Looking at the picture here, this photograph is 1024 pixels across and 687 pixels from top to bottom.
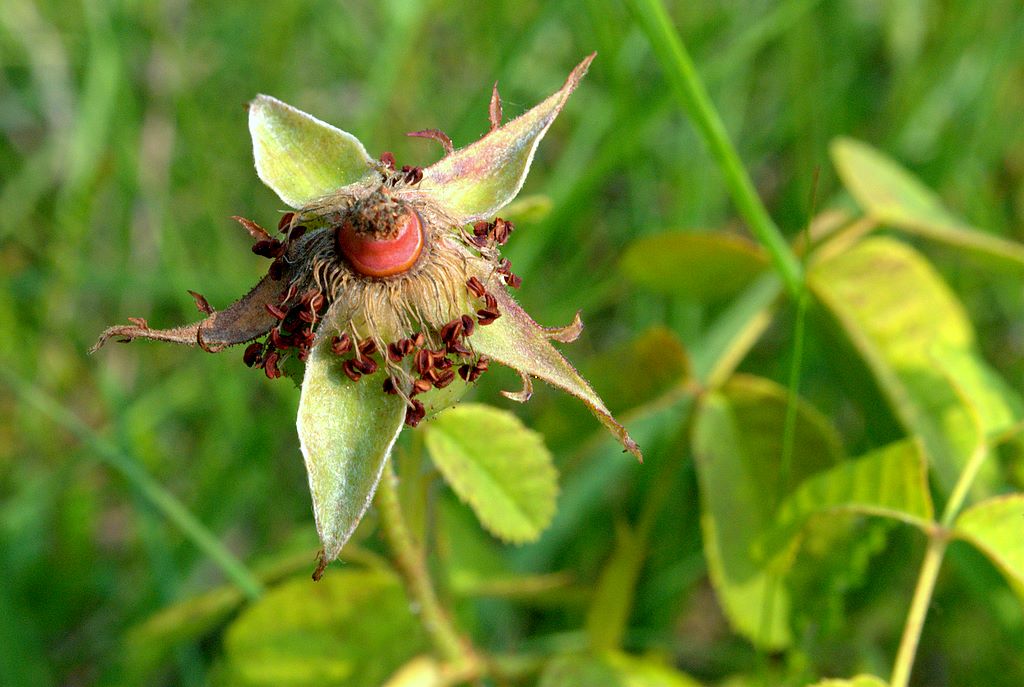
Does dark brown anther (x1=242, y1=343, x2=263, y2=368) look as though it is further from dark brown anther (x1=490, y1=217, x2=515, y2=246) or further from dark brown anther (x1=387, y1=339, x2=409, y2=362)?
dark brown anther (x1=490, y1=217, x2=515, y2=246)

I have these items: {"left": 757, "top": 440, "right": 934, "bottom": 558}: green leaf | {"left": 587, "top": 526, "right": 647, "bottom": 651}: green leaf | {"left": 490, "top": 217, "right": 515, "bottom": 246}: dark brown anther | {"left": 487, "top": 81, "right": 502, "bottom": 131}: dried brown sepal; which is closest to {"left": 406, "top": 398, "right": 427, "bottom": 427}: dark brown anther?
{"left": 490, "top": 217, "right": 515, "bottom": 246}: dark brown anther

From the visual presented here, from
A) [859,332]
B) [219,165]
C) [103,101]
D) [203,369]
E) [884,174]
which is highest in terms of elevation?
[103,101]

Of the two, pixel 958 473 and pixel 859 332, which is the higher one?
pixel 859 332

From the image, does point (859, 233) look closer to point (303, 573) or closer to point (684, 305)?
point (684, 305)

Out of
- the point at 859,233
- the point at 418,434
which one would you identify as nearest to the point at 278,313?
the point at 418,434

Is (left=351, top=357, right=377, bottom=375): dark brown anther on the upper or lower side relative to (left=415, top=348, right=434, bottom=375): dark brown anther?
upper

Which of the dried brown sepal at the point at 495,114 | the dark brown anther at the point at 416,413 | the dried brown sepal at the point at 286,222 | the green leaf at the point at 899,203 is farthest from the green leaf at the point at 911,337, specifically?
the dried brown sepal at the point at 286,222

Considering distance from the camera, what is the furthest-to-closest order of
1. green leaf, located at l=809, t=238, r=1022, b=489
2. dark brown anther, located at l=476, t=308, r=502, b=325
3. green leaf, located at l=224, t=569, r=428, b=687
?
1. green leaf, located at l=809, t=238, r=1022, b=489
2. green leaf, located at l=224, t=569, r=428, b=687
3. dark brown anther, located at l=476, t=308, r=502, b=325
